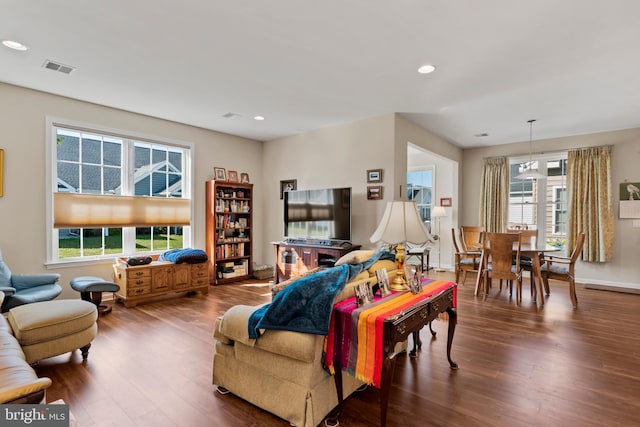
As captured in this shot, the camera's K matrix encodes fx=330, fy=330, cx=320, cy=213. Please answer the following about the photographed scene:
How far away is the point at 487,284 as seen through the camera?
4.89 m

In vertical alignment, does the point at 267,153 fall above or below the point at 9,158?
above

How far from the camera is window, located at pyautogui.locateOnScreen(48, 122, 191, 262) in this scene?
4.45 meters

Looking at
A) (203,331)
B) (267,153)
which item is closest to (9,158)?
(203,331)

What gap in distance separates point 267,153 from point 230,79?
10.2 ft

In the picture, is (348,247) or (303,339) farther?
(348,247)

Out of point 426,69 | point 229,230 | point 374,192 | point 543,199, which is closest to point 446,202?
point 543,199

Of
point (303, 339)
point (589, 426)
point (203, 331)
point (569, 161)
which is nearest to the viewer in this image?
point (303, 339)

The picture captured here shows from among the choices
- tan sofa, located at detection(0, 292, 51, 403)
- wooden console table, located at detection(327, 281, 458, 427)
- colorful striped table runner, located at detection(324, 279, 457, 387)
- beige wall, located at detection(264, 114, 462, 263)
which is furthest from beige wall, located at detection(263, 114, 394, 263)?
tan sofa, located at detection(0, 292, 51, 403)

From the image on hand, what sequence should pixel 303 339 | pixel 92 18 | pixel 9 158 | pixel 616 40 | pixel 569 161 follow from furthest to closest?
pixel 569 161 → pixel 9 158 → pixel 616 40 → pixel 92 18 → pixel 303 339

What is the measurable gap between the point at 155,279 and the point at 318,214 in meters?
2.61

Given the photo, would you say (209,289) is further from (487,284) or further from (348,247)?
(487,284)

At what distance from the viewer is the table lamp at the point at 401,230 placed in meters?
2.52

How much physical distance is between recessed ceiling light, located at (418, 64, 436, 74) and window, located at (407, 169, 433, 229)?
4493 mm

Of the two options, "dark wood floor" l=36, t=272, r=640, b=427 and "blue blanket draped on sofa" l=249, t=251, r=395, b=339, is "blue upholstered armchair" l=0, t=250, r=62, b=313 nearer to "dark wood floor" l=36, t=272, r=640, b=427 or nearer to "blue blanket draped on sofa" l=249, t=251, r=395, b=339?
"dark wood floor" l=36, t=272, r=640, b=427
